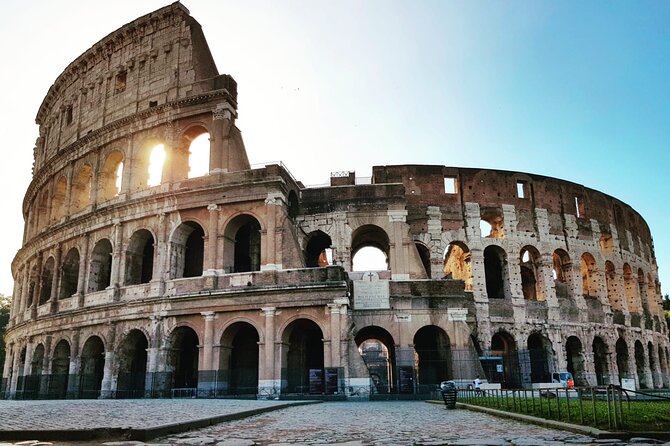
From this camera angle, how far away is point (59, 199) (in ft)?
95.7

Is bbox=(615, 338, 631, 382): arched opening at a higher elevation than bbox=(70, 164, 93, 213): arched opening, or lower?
lower

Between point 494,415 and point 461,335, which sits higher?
point 461,335

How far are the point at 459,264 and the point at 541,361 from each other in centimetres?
631

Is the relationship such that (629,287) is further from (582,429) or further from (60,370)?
(60,370)

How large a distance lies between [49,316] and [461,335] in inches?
739

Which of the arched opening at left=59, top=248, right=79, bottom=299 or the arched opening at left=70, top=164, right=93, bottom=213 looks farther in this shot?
the arched opening at left=70, top=164, right=93, bottom=213

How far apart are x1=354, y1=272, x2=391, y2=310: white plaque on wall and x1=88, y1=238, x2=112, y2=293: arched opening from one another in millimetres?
11485

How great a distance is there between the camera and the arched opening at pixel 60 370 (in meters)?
24.6

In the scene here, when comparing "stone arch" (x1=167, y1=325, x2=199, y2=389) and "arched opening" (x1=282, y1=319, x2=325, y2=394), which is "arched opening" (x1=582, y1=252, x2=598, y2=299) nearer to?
"arched opening" (x1=282, y1=319, x2=325, y2=394)

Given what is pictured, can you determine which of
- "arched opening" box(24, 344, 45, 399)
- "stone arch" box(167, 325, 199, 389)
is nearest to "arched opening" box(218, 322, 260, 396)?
"stone arch" box(167, 325, 199, 389)

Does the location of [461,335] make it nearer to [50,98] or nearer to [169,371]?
[169,371]

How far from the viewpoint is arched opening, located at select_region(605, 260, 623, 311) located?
30.4 meters

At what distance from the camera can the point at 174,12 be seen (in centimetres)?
2602


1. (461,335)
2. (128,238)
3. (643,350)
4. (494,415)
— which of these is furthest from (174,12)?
(643,350)
